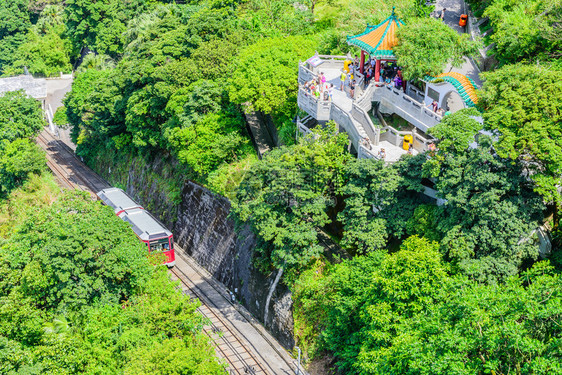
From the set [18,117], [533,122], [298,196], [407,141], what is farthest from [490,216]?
[18,117]

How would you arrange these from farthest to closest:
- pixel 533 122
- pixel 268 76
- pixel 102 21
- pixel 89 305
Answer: pixel 102 21 → pixel 268 76 → pixel 89 305 → pixel 533 122

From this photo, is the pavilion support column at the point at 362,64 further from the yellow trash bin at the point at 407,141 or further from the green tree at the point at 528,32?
the green tree at the point at 528,32

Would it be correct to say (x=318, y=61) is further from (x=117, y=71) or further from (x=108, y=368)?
(x=117, y=71)

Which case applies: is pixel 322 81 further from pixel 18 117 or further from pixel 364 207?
pixel 18 117

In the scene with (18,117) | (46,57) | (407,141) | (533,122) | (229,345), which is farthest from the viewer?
(46,57)

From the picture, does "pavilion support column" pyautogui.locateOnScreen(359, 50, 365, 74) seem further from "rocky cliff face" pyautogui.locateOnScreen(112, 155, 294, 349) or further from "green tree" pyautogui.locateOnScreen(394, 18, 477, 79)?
"rocky cliff face" pyautogui.locateOnScreen(112, 155, 294, 349)
